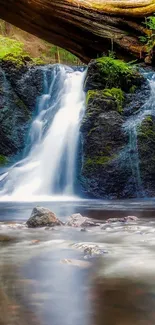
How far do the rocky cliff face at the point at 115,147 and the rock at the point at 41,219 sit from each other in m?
4.29

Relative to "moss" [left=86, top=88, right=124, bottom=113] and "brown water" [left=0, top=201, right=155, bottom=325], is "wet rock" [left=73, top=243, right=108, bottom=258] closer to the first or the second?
"brown water" [left=0, top=201, right=155, bottom=325]

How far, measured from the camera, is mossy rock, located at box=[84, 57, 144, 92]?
31.9 feet

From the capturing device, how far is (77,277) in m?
2.01

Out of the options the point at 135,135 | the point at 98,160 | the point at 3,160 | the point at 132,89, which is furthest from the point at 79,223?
the point at 3,160

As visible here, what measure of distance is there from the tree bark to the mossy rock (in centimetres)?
164

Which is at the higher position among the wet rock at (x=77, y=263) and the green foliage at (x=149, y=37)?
the green foliage at (x=149, y=37)

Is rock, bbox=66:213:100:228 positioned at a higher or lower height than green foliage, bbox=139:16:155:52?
lower

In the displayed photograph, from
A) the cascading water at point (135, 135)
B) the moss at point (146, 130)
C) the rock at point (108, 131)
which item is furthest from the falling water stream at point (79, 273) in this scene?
Result: the moss at point (146, 130)

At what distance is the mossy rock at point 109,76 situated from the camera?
31.9ft

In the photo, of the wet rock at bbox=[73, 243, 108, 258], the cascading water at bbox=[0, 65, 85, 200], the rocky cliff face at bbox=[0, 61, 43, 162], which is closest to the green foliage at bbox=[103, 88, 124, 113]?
the cascading water at bbox=[0, 65, 85, 200]

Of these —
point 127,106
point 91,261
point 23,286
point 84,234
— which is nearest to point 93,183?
point 127,106

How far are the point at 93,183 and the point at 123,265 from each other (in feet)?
19.5

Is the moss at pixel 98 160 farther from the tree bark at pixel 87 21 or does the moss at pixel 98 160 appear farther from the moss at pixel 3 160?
the tree bark at pixel 87 21

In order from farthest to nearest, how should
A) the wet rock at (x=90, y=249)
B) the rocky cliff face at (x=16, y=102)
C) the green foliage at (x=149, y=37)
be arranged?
the rocky cliff face at (x=16, y=102) → the green foliage at (x=149, y=37) → the wet rock at (x=90, y=249)
